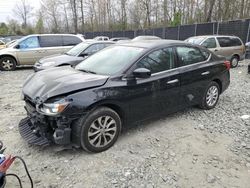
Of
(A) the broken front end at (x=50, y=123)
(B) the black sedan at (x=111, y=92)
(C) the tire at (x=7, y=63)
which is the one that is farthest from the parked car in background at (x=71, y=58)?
(A) the broken front end at (x=50, y=123)

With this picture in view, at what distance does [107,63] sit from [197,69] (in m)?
1.87

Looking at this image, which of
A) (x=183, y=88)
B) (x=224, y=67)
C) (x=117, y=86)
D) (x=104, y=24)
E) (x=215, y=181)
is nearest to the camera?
(x=215, y=181)

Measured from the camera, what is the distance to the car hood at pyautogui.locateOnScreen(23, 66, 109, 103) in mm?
3441

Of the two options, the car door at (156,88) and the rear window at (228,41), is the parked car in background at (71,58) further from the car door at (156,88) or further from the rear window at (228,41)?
the rear window at (228,41)

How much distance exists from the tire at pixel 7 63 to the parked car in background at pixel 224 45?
831 centimetres

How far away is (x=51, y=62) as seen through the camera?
8484mm

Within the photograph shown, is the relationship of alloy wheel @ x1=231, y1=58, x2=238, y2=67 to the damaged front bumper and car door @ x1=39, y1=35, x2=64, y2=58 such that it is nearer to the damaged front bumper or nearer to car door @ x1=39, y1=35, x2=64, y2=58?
car door @ x1=39, y1=35, x2=64, y2=58

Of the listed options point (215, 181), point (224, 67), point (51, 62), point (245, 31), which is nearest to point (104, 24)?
point (245, 31)

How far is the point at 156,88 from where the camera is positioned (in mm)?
4203

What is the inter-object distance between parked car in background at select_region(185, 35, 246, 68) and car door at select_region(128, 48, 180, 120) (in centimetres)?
701

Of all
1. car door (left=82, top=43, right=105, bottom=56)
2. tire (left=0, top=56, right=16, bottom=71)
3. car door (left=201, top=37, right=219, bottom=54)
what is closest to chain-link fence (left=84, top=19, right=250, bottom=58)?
car door (left=201, top=37, right=219, bottom=54)

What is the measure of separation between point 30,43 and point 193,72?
363 inches

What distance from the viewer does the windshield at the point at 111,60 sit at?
13.3 ft

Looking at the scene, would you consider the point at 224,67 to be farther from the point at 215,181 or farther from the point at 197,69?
the point at 215,181
